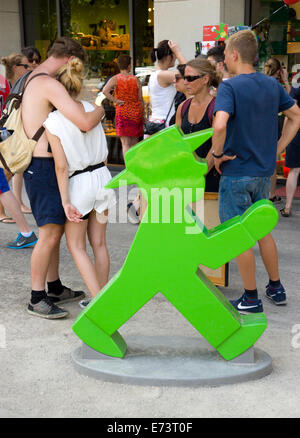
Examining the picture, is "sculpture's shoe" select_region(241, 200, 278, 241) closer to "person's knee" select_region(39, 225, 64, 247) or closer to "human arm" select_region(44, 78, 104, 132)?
"human arm" select_region(44, 78, 104, 132)

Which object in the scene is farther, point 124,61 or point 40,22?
point 40,22

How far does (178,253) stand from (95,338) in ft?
2.35

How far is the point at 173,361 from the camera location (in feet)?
11.7

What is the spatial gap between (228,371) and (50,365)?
3.64 feet

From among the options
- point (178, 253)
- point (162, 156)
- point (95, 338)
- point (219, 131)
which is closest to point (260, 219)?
point (178, 253)

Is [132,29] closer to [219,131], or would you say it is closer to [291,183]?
[291,183]

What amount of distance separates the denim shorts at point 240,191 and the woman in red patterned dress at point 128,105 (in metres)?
4.65

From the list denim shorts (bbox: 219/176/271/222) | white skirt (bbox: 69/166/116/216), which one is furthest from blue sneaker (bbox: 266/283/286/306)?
white skirt (bbox: 69/166/116/216)

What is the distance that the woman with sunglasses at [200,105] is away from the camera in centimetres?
474

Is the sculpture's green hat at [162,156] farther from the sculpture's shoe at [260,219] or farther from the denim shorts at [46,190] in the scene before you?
the denim shorts at [46,190]

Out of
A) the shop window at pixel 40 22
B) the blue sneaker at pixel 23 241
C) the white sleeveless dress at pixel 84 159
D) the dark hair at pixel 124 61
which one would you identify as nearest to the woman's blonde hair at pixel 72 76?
the white sleeveless dress at pixel 84 159

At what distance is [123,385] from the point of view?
11.2ft
